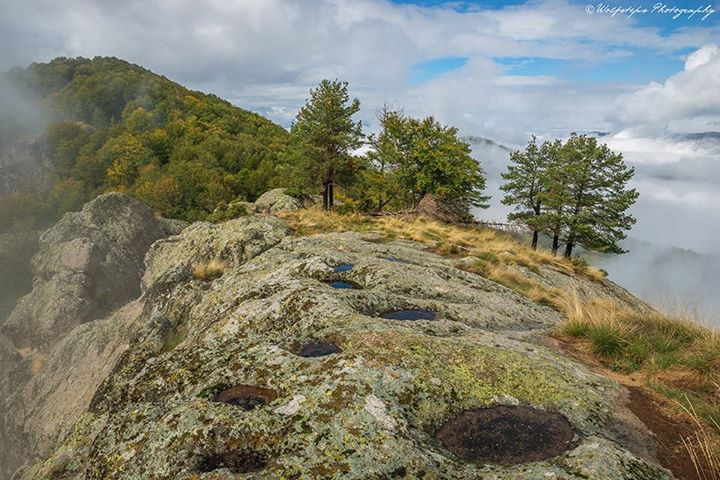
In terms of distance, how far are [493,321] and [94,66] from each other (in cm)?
17583

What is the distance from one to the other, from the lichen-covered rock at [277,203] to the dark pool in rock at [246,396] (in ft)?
98.8

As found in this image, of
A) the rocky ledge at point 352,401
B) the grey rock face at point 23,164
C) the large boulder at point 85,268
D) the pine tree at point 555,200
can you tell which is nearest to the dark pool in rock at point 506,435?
the rocky ledge at point 352,401

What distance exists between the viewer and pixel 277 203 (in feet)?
120

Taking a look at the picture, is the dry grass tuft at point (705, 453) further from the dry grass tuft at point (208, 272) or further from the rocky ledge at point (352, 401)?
the dry grass tuft at point (208, 272)

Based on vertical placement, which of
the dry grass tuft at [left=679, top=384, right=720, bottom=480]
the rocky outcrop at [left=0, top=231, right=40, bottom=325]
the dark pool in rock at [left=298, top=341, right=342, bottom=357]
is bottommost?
the rocky outcrop at [left=0, top=231, right=40, bottom=325]

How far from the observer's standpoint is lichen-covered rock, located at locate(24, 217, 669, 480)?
402 cm

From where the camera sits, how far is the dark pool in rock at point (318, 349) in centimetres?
594

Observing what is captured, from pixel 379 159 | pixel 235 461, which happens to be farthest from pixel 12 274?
pixel 235 461

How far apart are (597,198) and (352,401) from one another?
144 feet

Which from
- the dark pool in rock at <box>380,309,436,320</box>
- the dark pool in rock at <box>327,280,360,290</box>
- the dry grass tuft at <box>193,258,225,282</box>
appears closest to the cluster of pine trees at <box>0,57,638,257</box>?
the dry grass tuft at <box>193,258,225,282</box>

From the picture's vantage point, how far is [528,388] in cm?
536

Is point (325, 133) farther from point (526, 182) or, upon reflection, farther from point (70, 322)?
point (526, 182)

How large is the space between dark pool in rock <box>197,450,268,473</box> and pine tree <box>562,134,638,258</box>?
41925mm

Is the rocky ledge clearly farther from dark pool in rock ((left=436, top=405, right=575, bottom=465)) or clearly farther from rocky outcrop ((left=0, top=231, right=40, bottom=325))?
rocky outcrop ((left=0, top=231, right=40, bottom=325))
